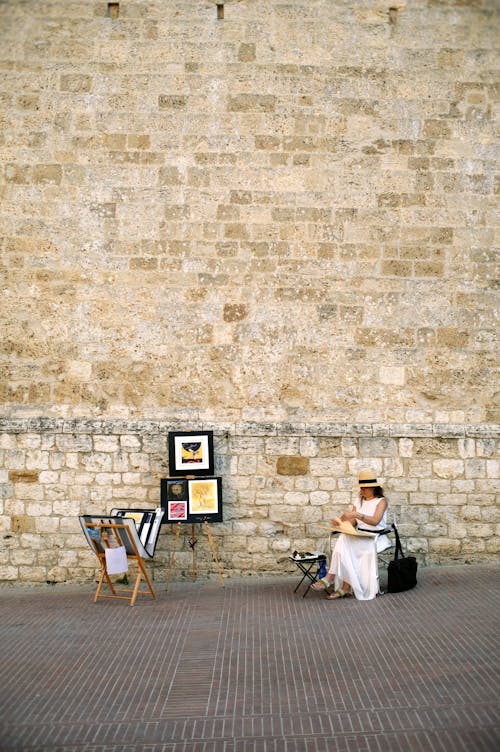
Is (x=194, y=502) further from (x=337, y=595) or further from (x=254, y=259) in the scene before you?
(x=254, y=259)

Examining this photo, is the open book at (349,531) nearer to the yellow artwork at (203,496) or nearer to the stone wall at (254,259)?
the stone wall at (254,259)

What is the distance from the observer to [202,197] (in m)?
10.2

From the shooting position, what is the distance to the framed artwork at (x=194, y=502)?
9562mm

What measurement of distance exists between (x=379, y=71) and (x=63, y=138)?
4077 millimetres

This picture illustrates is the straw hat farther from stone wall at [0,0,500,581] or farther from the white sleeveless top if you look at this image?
stone wall at [0,0,500,581]

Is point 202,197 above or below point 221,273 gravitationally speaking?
above

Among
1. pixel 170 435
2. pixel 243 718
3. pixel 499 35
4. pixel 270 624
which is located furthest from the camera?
pixel 499 35

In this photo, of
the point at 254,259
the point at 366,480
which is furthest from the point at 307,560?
the point at 254,259

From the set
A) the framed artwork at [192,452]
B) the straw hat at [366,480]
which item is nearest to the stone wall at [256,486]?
the framed artwork at [192,452]

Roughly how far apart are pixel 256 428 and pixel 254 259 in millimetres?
2107

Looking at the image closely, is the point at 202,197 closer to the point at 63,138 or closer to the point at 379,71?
the point at 63,138

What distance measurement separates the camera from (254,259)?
10.2 meters

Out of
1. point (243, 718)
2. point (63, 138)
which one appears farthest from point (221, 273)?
point (243, 718)

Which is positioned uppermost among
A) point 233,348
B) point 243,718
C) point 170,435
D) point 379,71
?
point 379,71
